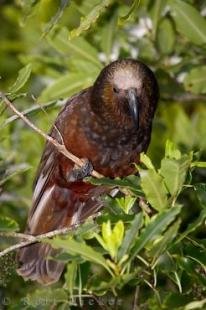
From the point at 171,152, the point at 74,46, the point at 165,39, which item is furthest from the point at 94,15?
the point at 165,39

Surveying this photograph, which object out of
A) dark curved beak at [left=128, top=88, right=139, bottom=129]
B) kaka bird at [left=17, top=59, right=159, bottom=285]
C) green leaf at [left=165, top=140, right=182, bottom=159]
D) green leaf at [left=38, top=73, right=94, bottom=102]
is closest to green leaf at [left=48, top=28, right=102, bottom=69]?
green leaf at [left=38, top=73, right=94, bottom=102]

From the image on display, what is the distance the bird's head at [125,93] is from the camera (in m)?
4.62

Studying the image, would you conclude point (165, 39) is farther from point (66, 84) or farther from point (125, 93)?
point (125, 93)

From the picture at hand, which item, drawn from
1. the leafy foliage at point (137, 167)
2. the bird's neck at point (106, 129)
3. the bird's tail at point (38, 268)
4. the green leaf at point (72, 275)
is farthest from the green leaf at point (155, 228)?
the bird's tail at point (38, 268)

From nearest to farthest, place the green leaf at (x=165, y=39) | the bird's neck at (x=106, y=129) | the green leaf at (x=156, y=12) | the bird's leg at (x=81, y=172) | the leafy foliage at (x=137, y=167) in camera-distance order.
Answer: the leafy foliage at (x=137, y=167), the bird's leg at (x=81, y=172), the bird's neck at (x=106, y=129), the green leaf at (x=156, y=12), the green leaf at (x=165, y=39)

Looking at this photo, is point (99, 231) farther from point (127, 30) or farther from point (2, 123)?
point (127, 30)

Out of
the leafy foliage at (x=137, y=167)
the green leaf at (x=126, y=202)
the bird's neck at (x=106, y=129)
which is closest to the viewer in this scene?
the leafy foliage at (x=137, y=167)

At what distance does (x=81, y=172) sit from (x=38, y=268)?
2.17 ft

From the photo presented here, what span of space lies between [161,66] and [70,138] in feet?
2.80

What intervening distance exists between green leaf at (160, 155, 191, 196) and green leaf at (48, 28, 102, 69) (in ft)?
7.06

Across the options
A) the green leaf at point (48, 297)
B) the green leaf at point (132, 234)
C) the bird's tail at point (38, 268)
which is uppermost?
the green leaf at point (132, 234)

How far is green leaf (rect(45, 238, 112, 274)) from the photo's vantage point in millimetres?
2811

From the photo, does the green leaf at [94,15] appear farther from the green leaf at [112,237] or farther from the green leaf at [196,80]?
the green leaf at [196,80]

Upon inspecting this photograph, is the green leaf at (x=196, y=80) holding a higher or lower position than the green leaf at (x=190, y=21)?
lower
